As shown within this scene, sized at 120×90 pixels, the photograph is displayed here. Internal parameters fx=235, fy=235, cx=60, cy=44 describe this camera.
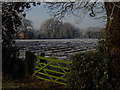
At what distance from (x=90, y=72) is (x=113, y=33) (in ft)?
3.84

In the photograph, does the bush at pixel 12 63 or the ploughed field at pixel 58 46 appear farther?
the bush at pixel 12 63

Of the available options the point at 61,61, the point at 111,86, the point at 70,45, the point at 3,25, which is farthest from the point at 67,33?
the point at 3,25

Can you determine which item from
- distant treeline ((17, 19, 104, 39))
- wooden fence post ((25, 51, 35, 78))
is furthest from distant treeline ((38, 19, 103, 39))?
wooden fence post ((25, 51, 35, 78))

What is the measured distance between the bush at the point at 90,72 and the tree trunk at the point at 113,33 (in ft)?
0.80

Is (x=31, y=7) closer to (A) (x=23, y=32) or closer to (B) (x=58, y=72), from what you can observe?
(A) (x=23, y=32)

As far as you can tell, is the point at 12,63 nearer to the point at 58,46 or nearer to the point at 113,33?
the point at 58,46

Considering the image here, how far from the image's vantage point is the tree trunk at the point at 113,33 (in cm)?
577

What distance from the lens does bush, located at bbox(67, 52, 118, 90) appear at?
18.4 ft

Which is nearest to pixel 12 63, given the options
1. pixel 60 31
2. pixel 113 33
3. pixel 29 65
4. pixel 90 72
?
pixel 29 65

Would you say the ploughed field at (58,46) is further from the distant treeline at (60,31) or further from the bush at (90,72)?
the bush at (90,72)

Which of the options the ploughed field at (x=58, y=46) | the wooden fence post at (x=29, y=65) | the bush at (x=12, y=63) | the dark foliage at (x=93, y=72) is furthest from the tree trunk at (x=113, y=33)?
the bush at (x=12, y=63)

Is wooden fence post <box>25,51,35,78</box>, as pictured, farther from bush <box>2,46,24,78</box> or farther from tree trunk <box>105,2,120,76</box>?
tree trunk <box>105,2,120,76</box>

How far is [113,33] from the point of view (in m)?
5.97

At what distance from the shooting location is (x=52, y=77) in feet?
22.9
